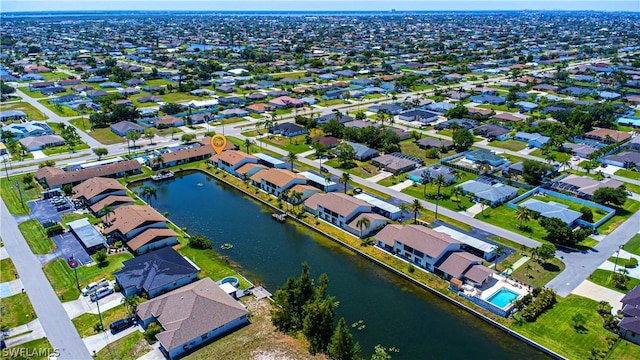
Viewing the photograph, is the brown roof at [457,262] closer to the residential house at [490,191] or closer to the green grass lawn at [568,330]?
the green grass lawn at [568,330]

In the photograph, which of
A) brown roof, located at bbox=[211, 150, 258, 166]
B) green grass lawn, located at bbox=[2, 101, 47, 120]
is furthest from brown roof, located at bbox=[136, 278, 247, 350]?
green grass lawn, located at bbox=[2, 101, 47, 120]

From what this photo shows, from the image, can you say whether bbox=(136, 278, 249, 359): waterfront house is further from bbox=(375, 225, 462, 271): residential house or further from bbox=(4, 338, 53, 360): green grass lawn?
bbox=(375, 225, 462, 271): residential house

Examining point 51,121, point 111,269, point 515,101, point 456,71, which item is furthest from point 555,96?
point 51,121

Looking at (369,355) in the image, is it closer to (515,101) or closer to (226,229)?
(226,229)

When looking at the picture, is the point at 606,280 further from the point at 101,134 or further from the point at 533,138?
the point at 101,134

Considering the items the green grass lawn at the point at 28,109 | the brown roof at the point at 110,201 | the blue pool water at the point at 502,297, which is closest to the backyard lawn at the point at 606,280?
the blue pool water at the point at 502,297

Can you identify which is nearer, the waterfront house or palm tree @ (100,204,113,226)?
the waterfront house

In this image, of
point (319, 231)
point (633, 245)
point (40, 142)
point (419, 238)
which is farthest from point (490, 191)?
point (40, 142)
